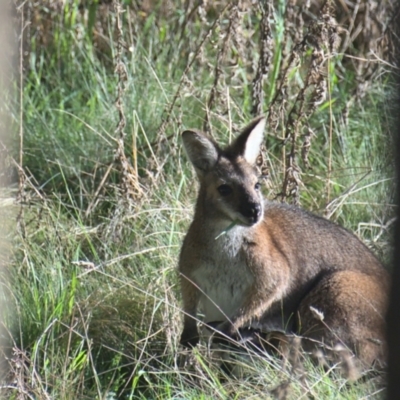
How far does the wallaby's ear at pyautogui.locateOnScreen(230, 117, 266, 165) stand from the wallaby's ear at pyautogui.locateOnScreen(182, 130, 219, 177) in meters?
0.13

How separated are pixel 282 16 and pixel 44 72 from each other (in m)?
2.08

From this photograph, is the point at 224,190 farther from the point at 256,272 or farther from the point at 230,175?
the point at 256,272

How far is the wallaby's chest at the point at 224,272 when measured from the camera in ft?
14.9

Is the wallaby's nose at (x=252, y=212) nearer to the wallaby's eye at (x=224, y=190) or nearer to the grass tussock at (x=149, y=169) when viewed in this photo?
the wallaby's eye at (x=224, y=190)

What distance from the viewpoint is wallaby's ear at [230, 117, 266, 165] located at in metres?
4.70

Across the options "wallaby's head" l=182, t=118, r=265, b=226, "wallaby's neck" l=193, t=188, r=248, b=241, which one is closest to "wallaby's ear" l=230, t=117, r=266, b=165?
"wallaby's head" l=182, t=118, r=265, b=226

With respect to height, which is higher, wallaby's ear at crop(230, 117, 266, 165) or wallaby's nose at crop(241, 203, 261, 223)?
wallaby's ear at crop(230, 117, 266, 165)

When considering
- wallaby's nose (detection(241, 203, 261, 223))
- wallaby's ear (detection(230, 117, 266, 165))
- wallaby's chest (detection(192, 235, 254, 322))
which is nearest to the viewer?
wallaby's nose (detection(241, 203, 261, 223))

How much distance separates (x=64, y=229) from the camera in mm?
5414

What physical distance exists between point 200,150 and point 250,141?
10.9 inches

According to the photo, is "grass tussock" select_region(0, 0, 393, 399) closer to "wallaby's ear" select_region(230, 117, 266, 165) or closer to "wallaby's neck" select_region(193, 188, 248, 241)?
"wallaby's neck" select_region(193, 188, 248, 241)

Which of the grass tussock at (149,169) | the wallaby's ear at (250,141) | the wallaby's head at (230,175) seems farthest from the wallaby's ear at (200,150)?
the grass tussock at (149,169)

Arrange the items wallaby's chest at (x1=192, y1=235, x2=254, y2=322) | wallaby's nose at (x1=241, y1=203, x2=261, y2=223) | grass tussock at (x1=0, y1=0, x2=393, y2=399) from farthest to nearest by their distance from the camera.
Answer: wallaby's chest at (x1=192, y1=235, x2=254, y2=322) → wallaby's nose at (x1=241, y1=203, x2=261, y2=223) → grass tussock at (x1=0, y1=0, x2=393, y2=399)

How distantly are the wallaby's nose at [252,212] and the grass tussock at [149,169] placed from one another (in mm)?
580
